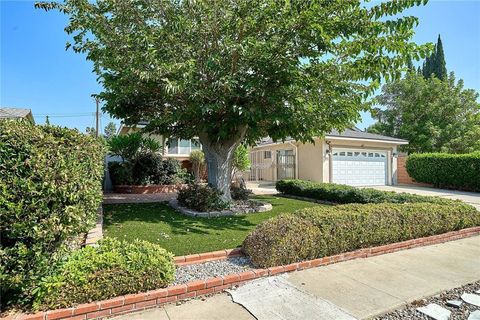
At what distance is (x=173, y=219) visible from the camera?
7.75 meters

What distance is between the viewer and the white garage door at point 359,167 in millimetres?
18777

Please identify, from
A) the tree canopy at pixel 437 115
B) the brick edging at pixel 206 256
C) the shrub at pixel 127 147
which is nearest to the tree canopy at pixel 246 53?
the brick edging at pixel 206 256

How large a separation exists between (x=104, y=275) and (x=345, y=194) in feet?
28.8

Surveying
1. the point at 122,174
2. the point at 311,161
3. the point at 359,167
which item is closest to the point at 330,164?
the point at 311,161

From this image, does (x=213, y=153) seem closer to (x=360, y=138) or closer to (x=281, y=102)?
(x=281, y=102)

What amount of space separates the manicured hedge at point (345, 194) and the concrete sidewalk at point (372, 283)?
9.54 feet

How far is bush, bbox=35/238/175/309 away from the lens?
3264mm

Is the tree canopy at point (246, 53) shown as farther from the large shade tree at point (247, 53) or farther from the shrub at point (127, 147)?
the shrub at point (127, 147)

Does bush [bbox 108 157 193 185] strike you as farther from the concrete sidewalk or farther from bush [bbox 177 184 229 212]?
the concrete sidewalk

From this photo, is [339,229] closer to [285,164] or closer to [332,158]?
[332,158]

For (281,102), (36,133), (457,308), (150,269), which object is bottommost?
(457,308)

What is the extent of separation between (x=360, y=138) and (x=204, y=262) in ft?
54.5

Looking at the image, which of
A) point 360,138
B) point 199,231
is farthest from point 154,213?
point 360,138

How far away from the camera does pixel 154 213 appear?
27.9 feet
